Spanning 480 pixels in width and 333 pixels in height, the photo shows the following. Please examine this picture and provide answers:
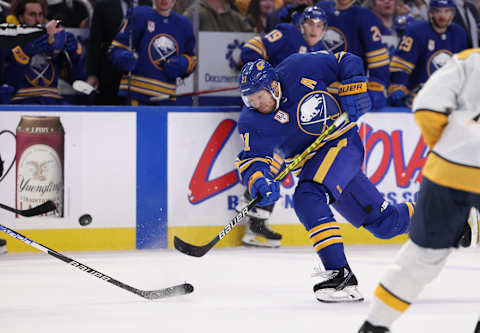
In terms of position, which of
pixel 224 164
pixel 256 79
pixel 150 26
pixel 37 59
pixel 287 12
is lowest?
pixel 224 164

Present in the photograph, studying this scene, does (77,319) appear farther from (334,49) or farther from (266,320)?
(334,49)

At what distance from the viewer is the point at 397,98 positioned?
4.62 m

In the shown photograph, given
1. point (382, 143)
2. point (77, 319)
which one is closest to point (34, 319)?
point (77, 319)

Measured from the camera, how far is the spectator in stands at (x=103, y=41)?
14.9ft

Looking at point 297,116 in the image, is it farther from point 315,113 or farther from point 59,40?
point 59,40

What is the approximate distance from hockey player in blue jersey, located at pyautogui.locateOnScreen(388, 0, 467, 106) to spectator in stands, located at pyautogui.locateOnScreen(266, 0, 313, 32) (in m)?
0.68

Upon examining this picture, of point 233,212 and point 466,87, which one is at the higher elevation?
point 466,87

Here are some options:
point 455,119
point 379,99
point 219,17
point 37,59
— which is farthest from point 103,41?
point 455,119

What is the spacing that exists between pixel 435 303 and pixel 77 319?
1.39 metres

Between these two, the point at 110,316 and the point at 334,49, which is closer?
the point at 110,316

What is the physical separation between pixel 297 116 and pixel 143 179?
1.41 m

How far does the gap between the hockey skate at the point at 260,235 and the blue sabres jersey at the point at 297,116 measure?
1.20 m

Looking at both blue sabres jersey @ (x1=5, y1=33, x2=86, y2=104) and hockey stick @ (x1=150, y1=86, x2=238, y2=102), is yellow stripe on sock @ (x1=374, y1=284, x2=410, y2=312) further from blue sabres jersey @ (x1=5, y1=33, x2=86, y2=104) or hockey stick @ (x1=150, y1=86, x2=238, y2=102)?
blue sabres jersey @ (x1=5, y1=33, x2=86, y2=104)

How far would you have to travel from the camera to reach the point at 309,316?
271cm
